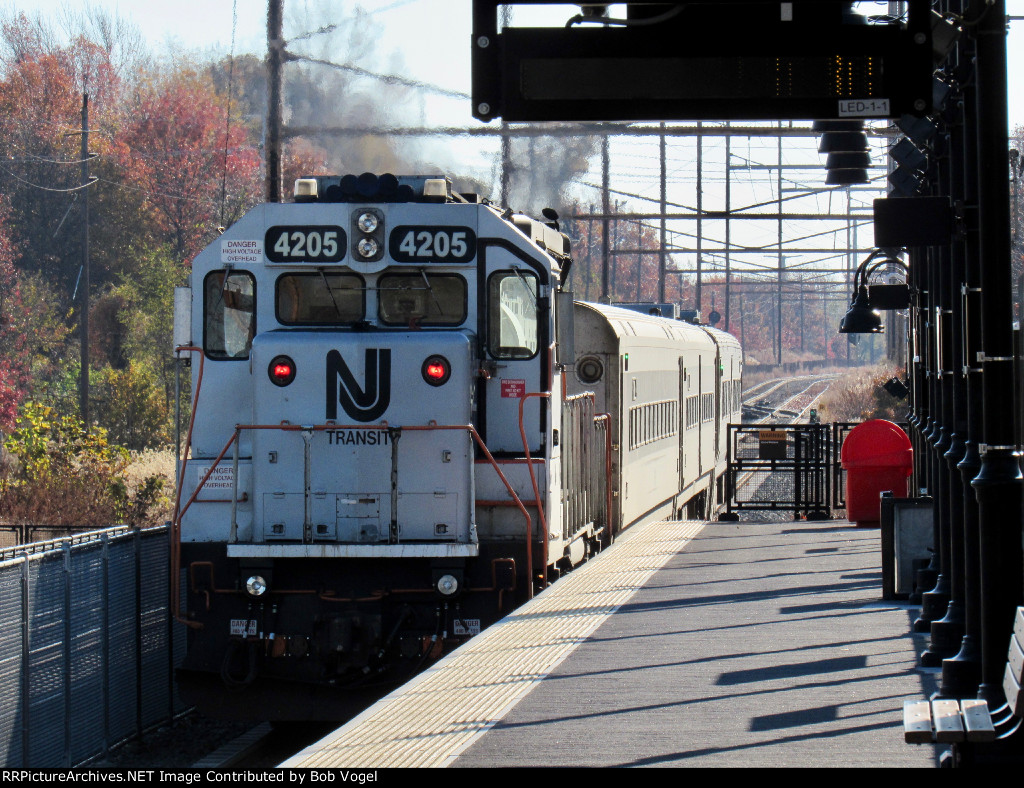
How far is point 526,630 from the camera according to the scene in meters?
8.93

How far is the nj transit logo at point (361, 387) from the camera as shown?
33.4 feet

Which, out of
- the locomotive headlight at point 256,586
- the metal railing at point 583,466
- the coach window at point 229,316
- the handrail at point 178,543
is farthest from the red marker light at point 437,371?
the locomotive headlight at point 256,586

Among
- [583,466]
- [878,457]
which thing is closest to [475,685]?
[583,466]

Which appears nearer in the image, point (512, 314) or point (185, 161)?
point (512, 314)

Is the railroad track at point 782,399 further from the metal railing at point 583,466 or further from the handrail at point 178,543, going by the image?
the handrail at point 178,543

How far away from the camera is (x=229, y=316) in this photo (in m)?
10.7

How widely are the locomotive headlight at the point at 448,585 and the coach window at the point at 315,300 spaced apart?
2.11 m

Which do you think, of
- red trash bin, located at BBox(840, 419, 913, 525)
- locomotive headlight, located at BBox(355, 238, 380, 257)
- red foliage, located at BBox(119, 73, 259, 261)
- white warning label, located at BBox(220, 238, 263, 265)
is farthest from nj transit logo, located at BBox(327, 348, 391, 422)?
red foliage, located at BBox(119, 73, 259, 261)

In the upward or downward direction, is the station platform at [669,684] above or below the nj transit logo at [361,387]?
below

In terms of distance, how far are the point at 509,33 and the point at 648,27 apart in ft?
1.99

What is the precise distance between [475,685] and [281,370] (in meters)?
3.71

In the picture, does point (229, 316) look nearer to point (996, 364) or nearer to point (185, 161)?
point (996, 364)

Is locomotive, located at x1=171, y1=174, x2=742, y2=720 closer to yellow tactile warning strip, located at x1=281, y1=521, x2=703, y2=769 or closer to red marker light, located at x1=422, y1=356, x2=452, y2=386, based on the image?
red marker light, located at x1=422, y1=356, x2=452, y2=386

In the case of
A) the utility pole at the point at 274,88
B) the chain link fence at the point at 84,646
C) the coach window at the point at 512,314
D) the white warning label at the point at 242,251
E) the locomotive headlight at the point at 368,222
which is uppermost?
the utility pole at the point at 274,88
